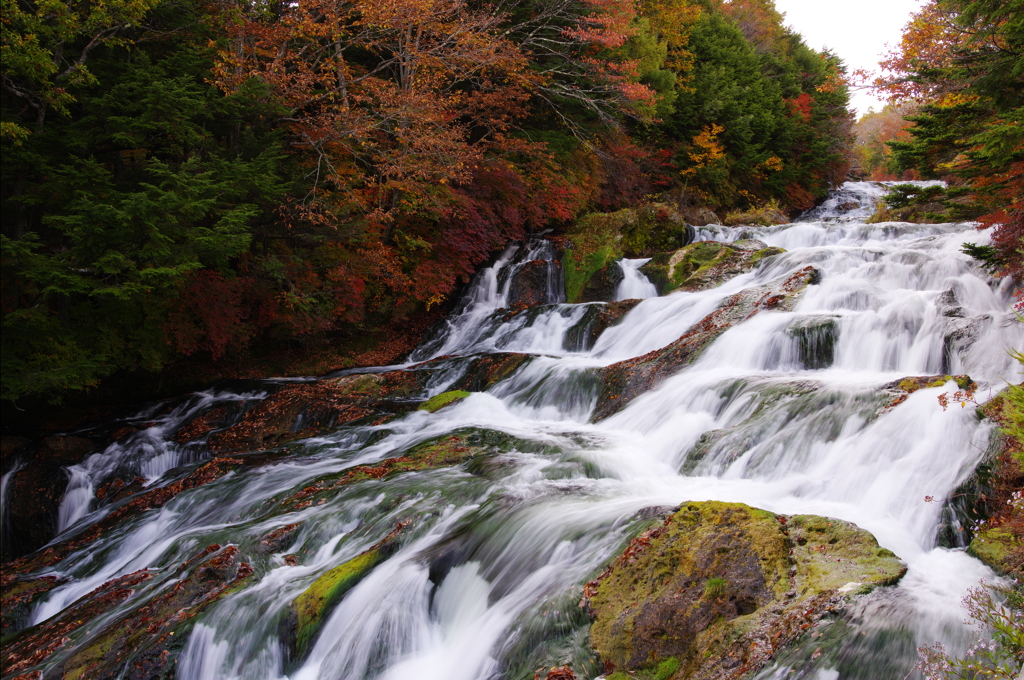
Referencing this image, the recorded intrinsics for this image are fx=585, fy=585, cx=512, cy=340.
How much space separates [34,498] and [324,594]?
204 inches

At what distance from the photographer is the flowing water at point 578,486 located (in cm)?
388

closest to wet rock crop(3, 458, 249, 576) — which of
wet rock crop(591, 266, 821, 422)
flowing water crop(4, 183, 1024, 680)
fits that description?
flowing water crop(4, 183, 1024, 680)

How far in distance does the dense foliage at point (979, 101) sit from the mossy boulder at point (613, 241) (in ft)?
16.7

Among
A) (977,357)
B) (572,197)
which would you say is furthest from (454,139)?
(977,357)

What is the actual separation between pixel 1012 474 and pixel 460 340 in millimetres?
9913

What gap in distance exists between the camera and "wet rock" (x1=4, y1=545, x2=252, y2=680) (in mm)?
4105

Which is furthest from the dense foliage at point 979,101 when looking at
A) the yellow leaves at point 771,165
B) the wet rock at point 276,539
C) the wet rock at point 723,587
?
the yellow leaves at point 771,165

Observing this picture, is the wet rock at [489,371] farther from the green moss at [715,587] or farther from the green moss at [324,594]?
the green moss at [715,587]

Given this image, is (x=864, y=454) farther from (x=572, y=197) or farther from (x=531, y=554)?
(x=572, y=197)

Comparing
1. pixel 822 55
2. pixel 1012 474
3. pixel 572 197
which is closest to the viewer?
pixel 1012 474

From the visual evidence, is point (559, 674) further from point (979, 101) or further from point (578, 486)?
point (979, 101)

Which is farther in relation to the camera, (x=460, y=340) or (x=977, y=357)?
(x=460, y=340)

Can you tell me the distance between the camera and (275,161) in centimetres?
930

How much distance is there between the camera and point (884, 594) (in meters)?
3.17
